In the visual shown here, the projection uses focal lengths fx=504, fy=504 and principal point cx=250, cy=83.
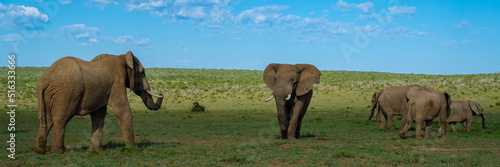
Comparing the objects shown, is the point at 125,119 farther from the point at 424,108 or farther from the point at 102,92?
the point at 424,108

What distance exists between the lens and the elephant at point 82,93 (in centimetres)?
1226

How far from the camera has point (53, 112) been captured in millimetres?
12344

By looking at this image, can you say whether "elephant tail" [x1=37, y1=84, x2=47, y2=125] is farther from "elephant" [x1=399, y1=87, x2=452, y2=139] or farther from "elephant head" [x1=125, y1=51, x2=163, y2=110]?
"elephant" [x1=399, y1=87, x2=452, y2=139]

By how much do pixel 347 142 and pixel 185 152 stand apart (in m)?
6.07

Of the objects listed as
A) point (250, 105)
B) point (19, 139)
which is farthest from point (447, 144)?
point (250, 105)

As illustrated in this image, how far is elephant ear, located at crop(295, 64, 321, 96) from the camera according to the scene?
16.9m

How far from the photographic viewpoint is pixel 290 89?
16500mm

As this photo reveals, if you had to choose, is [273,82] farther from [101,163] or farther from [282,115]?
[101,163]

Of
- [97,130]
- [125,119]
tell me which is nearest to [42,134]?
[97,130]

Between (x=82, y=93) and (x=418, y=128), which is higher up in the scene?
(x=82, y=93)

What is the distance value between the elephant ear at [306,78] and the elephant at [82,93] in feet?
19.0

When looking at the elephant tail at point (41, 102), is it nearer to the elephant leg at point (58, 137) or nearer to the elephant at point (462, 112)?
the elephant leg at point (58, 137)

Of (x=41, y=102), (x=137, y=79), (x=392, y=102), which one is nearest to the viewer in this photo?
(x=41, y=102)

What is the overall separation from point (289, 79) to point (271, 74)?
886mm
